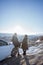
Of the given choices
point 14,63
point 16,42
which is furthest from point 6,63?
point 16,42

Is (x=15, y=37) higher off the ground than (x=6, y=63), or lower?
higher

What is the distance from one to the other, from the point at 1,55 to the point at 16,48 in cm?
307

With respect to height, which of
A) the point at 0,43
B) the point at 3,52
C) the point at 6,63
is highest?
the point at 0,43

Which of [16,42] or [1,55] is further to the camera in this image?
[16,42]

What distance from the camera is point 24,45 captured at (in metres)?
11.9

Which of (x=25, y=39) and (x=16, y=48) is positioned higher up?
(x=25, y=39)

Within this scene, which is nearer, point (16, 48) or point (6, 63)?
point (6, 63)

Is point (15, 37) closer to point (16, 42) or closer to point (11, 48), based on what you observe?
point (16, 42)

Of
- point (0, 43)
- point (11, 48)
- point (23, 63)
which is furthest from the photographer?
point (11, 48)

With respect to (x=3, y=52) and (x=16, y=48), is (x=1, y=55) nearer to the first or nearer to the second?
(x=3, y=52)

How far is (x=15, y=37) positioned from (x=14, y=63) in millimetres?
3345

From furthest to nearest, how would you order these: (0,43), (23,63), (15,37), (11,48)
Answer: (15,37)
(11,48)
(0,43)
(23,63)

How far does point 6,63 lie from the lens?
8.54 meters

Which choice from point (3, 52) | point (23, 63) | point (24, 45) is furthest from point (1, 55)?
point (24, 45)
